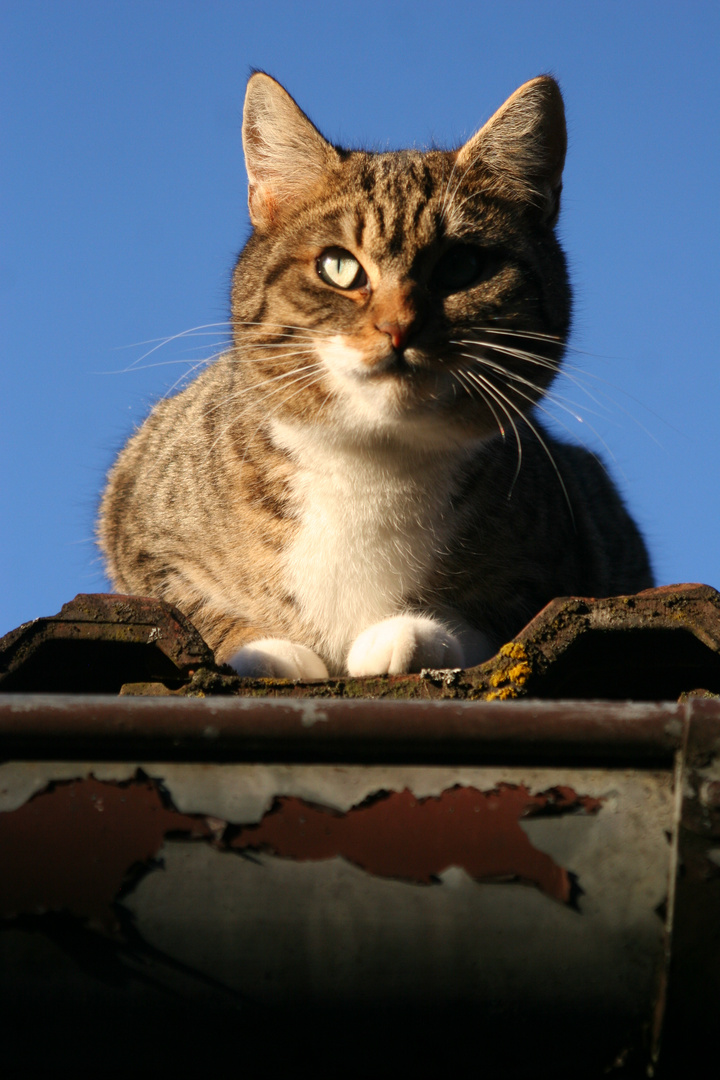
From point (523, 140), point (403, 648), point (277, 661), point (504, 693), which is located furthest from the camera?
point (523, 140)

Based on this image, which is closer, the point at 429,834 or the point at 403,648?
the point at 429,834

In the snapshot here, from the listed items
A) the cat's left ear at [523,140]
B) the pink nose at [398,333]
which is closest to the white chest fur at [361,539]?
the pink nose at [398,333]

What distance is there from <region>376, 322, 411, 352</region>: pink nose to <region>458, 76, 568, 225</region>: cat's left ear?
963 mm

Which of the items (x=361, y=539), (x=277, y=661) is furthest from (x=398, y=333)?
(x=277, y=661)

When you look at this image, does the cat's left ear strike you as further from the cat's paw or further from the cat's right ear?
the cat's paw

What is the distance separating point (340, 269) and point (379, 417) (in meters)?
0.58

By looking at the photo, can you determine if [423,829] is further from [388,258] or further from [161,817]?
[388,258]

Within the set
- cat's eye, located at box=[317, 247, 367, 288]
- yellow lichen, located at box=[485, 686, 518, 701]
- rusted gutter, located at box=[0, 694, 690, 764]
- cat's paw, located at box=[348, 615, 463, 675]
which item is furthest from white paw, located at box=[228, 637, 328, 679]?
rusted gutter, located at box=[0, 694, 690, 764]

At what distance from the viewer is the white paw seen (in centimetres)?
272

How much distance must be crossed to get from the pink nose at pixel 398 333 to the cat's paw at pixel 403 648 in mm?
730

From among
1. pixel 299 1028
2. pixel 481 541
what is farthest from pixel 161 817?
pixel 481 541

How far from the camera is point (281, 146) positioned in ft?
11.4

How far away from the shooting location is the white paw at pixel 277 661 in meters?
2.72

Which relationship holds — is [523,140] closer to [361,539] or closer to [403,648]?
[361,539]
